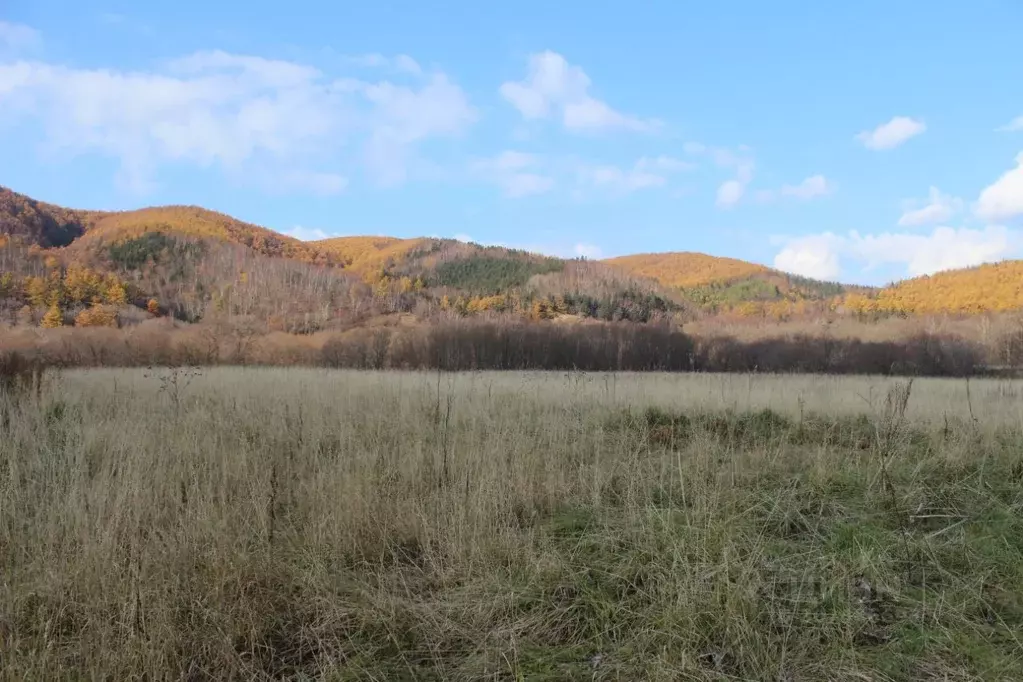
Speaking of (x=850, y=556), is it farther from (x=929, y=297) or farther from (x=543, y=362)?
(x=929, y=297)

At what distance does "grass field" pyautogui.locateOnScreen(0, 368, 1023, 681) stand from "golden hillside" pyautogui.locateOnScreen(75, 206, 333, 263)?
437 feet

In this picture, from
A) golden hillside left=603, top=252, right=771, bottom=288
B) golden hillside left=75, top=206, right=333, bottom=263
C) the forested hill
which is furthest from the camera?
golden hillside left=603, top=252, right=771, bottom=288

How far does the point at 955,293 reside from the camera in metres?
104

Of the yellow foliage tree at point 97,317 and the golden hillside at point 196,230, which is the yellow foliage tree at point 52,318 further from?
the golden hillside at point 196,230

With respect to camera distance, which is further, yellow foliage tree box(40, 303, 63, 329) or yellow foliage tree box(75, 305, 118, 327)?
yellow foliage tree box(75, 305, 118, 327)

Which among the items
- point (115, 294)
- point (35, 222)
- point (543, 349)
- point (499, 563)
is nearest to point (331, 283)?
point (115, 294)

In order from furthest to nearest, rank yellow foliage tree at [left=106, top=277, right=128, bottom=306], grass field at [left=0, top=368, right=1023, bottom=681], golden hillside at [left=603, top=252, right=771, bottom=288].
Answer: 1. golden hillside at [left=603, top=252, right=771, bottom=288]
2. yellow foliage tree at [left=106, top=277, right=128, bottom=306]
3. grass field at [left=0, top=368, right=1023, bottom=681]

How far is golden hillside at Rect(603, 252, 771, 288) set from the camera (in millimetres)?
162375

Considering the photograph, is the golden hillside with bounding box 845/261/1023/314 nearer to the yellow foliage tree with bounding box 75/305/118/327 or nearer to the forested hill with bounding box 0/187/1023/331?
the forested hill with bounding box 0/187/1023/331

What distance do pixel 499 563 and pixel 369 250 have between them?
168248 mm

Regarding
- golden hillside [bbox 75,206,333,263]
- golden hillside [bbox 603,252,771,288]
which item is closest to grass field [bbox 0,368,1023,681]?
golden hillside [bbox 75,206,333,263]

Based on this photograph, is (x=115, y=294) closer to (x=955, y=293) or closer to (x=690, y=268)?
(x=955, y=293)

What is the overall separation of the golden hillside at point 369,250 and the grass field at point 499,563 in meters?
121

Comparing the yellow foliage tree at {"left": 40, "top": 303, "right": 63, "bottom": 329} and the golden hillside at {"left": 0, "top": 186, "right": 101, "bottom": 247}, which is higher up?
the golden hillside at {"left": 0, "top": 186, "right": 101, "bottom": 247}
